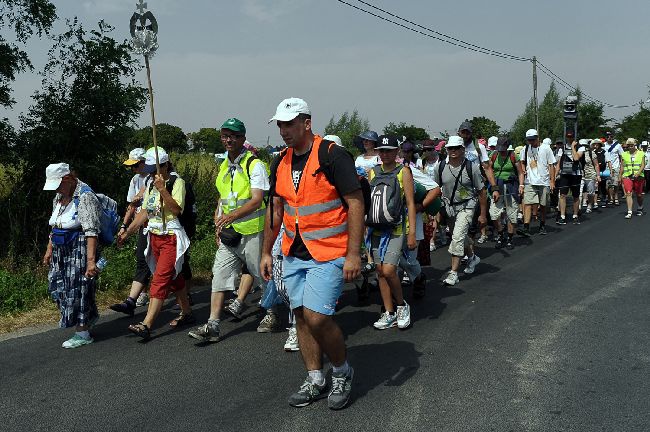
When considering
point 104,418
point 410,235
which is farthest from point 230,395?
point 410,235

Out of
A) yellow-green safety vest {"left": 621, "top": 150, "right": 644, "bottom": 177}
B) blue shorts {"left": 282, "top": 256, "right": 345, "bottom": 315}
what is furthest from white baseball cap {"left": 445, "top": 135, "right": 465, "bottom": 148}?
yellow-green safety vest {"left": 621, "top": 150, "right": 644, "bottom": 177}

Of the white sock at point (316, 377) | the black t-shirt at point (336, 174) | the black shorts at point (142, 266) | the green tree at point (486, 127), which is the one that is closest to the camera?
the black t-shirt at point (336, 174)

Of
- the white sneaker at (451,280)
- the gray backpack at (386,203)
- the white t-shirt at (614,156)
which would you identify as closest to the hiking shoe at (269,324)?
the gray backpack at (386,203)

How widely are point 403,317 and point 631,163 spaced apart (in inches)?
425

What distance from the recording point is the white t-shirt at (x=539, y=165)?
11492 millimetres

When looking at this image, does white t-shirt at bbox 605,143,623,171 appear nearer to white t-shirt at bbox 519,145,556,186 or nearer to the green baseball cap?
white t-shirt at bbox 519,145,556,186

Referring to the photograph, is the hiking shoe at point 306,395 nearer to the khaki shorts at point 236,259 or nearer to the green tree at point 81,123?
the khaki shorts at point 236,259

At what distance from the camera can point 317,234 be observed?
3807 mm

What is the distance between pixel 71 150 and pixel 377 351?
25.3 feet

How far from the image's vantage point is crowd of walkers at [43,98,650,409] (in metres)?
3.80

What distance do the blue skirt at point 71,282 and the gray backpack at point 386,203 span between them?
8.62ft

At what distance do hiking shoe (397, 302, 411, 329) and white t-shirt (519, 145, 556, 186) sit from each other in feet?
21.9

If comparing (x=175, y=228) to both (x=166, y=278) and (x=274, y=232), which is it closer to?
(x=166, y=278)

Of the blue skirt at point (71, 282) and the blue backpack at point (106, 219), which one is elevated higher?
the blue backpack at point (106, 219)
